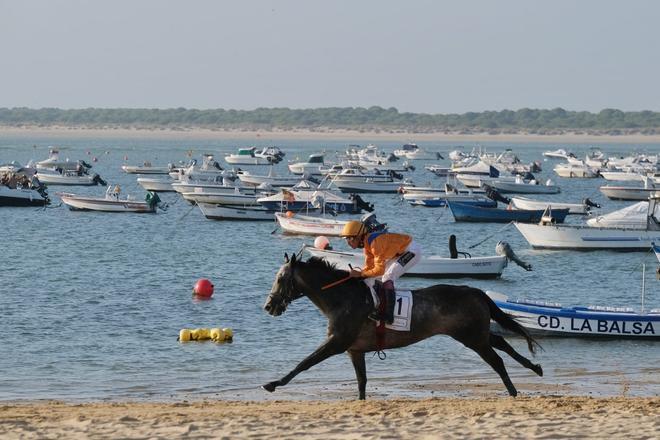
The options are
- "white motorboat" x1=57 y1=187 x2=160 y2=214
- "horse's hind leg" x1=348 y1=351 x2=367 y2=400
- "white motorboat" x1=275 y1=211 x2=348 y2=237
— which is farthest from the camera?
"white motorboat" x1=57 y1=187 x2=160 y2=214

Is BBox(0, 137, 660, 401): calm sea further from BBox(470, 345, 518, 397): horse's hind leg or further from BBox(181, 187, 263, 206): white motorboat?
BBox(181, 187, 263, 206): white motorboat

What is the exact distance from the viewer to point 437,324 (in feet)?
57.0

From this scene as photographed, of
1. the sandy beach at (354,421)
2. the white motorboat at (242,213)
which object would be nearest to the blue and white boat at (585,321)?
the sandy beach at (354,421)

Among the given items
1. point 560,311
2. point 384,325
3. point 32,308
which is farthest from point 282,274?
point 32,308

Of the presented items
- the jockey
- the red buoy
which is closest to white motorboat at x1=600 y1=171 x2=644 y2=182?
the red buoy

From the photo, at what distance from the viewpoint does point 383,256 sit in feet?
56.7

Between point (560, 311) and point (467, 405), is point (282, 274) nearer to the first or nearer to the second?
point (467, 405)

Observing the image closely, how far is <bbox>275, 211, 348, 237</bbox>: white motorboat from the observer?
188ft

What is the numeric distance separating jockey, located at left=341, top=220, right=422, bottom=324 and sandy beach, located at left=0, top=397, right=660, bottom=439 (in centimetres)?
136

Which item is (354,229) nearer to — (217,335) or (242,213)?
(217,335)

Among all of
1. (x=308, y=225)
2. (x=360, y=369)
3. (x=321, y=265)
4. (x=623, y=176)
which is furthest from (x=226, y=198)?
(x=321, y=265)

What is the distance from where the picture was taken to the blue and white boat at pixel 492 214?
2566 inches

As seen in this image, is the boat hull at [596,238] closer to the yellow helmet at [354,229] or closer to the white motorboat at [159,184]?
the yellow helmet at [354,229]

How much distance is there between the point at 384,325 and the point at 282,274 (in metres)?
1.47
